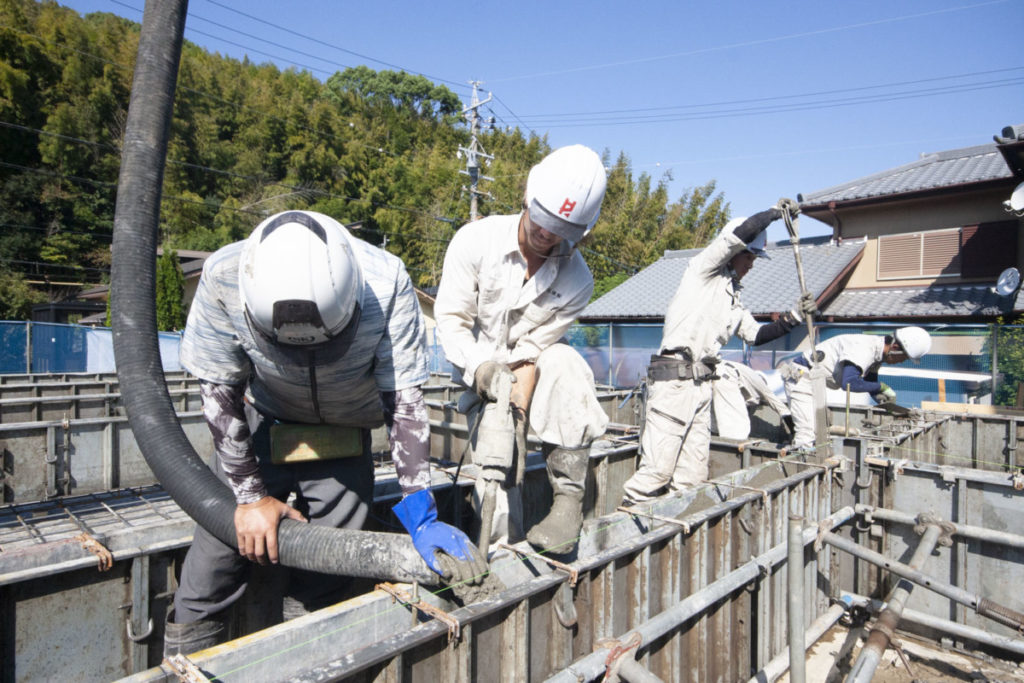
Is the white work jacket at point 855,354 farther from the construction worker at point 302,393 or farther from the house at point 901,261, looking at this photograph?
the house at point 901,261

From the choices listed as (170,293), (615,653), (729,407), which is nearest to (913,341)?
(729,407)

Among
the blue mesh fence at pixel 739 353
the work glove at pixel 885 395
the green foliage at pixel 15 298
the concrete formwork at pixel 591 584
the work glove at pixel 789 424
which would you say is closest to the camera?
the concrete formwork at pixel 591 584

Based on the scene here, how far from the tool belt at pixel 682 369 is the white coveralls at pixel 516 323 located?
5.16 feet

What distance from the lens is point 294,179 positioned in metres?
39.1

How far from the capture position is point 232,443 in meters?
2.34

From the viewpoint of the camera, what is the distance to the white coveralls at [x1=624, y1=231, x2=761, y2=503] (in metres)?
4.40

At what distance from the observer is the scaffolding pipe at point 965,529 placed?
3652mm

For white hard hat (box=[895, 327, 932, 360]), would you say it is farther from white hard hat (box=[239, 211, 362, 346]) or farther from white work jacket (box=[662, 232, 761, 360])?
white hard hat (box=[239, 211, 362, 346])

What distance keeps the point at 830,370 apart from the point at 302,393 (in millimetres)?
5854

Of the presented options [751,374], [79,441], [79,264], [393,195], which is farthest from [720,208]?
[79,264]

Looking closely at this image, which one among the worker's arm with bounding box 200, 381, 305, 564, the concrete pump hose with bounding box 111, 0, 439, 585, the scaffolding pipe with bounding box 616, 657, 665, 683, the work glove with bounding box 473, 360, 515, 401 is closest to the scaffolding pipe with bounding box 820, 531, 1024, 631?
the scaffolding pipe with bounding box 616, 657, 665, 683

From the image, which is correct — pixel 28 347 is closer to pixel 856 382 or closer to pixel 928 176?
pixel 856 382

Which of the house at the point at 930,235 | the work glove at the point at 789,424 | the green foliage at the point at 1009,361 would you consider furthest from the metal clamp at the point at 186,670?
the house at the point at 930,235

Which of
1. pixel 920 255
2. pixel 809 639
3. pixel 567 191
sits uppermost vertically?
pixel 920 255
